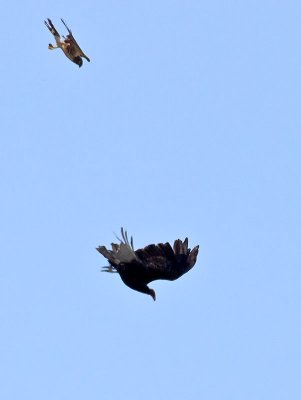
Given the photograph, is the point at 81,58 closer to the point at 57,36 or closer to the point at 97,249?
the point at 57,36

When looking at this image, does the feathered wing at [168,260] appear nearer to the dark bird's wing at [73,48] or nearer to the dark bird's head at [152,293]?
the dark bird's head at [152,293]

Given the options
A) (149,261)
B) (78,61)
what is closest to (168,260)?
(149,261)

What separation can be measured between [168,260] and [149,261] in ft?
1.64

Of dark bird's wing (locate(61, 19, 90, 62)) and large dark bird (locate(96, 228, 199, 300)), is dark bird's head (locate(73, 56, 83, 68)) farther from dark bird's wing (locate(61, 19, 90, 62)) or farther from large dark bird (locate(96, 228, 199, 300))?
large dark bird (locate(96, 228, 199, 300))

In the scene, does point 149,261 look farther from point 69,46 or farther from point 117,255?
point 69,46

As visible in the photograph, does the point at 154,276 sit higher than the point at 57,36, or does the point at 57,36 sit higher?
the point at 57,36

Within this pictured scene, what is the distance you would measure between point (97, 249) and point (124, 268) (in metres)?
0.85

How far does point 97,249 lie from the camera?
23.9m

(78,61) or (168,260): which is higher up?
(78,61)

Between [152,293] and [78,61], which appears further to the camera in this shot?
[152,293]

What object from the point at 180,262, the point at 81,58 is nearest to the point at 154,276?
the point at 180,262

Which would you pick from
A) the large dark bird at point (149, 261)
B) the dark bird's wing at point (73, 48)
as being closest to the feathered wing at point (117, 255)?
the large dark bird at point (149, 261)

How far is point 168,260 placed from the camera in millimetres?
24516

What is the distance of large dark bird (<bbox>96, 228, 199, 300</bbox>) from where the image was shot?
23.9m
